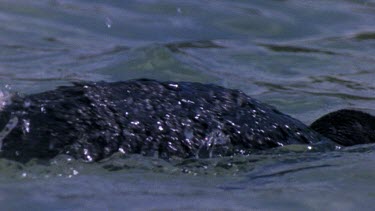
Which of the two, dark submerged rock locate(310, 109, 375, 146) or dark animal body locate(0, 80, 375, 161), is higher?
dark animal body locate(0, 80, 375, 161)

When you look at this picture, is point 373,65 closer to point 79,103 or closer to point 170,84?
point 170,84

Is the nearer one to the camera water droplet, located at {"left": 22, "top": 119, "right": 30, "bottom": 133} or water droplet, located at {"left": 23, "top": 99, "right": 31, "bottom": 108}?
water droplet, located at {"left": 22, "top": 119, "right": 30, "bottom": 133}

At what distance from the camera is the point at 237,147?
5633 millimetres

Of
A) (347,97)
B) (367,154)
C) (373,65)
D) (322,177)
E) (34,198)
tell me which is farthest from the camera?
(373,65)

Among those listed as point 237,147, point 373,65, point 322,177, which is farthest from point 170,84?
point 373,65

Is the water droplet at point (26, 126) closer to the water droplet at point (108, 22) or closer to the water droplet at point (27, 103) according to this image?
the water droplet at point (27, 103)

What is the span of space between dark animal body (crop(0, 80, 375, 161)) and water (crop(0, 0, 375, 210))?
0.07m

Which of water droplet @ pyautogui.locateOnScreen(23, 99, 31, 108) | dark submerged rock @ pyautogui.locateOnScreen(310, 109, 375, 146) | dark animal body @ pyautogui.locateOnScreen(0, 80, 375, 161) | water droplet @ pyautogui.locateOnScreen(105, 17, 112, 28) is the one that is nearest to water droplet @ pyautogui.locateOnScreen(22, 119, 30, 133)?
dark animal body @ pyautogui.locateOnScreen(0, 80, 375, 161)

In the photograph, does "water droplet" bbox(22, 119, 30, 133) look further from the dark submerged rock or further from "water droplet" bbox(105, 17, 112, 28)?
"water droplet" bbox(105, 17, 112, 28)

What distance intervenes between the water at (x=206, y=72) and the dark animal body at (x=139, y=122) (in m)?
0.07

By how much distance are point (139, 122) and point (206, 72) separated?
130 inches

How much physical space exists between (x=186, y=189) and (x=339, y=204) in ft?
2.31

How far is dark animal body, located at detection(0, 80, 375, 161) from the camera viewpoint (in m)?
Answer: 5.20

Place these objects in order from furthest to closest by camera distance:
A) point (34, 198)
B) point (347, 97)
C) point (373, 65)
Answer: point (373, 65), point (347, 97), point (34, 198)
